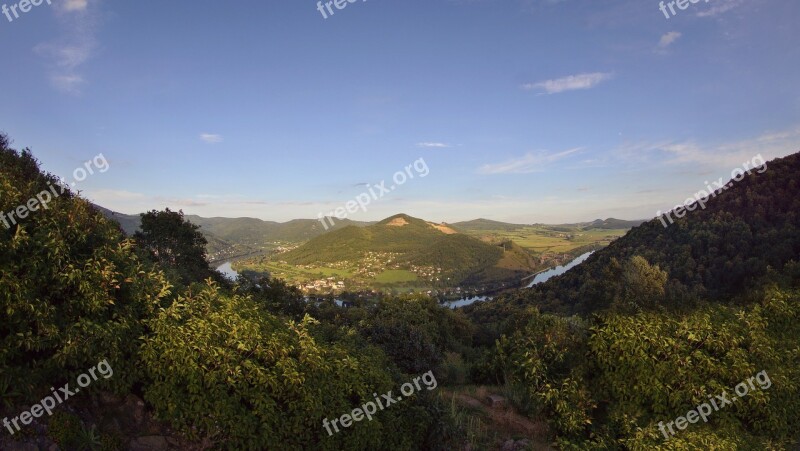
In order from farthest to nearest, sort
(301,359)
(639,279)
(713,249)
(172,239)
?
(713,249), (639,279), (172,239), (301,359)

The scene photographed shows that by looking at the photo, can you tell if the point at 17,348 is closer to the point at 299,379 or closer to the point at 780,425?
the point at 299,379

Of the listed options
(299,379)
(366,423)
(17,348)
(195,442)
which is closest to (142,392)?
(195,442)

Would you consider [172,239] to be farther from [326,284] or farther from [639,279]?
[326,284]

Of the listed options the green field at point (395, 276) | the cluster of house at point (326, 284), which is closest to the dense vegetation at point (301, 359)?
the cluster of house at point (326, 284)

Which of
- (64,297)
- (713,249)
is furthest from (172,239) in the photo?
(713,249)

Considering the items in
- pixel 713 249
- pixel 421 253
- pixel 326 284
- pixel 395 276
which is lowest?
pixel 713 249

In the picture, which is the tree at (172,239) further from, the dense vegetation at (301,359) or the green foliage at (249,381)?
the green foliage at (249,381)

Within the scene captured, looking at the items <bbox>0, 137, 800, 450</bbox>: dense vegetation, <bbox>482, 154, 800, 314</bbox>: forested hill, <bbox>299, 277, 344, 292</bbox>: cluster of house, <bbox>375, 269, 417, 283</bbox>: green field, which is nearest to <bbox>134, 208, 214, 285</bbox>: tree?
<bbox>0, 137, 800, 450</bbox>: dense vegetation
